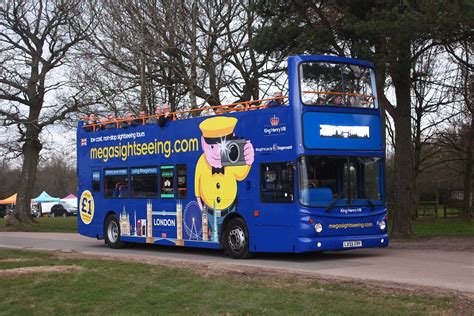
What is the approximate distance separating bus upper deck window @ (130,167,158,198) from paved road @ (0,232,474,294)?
5.25 feet

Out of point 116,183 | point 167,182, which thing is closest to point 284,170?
point 167,182

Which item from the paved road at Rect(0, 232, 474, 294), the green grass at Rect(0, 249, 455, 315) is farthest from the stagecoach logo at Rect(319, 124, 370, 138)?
the green grass at Rect(0, 249, 455, 315)

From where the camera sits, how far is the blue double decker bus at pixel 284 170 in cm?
1356

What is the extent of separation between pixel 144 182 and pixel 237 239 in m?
4.03

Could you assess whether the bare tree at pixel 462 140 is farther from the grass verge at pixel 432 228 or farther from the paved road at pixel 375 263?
the paved road at pixel 375 263

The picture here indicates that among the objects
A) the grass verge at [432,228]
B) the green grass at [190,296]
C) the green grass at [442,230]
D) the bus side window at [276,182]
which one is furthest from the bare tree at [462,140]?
the green grass at [190,296]

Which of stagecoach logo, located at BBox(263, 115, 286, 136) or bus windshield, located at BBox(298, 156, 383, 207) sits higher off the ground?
stagecoach logo, located at BBox(263, 115, 286, 136)

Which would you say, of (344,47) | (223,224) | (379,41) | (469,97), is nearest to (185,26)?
(344,47)

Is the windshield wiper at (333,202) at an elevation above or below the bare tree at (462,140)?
below

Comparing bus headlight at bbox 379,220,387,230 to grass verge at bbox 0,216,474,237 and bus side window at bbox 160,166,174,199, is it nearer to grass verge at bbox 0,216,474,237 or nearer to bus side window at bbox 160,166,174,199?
bus side window at bbox 160,166,174,199

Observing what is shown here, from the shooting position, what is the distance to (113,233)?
19.1 m

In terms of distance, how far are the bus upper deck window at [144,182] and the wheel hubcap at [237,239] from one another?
3.12 metres

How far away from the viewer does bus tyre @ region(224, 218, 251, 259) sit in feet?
48.1

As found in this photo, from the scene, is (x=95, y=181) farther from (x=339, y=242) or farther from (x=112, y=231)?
(x=339, y=242)
